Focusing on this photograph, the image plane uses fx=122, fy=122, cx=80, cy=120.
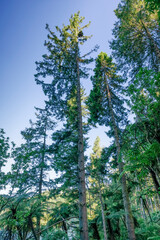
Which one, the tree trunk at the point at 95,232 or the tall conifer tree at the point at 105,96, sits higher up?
the tall conifer tree at the point at 105,96

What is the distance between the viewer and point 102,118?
11.1 meters

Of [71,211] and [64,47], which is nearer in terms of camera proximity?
[64,47]

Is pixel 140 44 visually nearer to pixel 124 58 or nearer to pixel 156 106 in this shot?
pixel 124 58

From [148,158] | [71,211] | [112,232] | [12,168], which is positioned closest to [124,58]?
[148,158]

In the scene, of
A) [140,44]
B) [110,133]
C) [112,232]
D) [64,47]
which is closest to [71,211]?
[112,232]

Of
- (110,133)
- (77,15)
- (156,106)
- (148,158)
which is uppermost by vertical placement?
(77,15)

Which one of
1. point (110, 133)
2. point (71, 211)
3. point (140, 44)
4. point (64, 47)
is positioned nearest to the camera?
Result: point (64, 47)

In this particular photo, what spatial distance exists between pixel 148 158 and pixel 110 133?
22.4 feet

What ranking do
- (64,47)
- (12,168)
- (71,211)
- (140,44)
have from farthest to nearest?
(71,211)
(140,44)
(64,47)
(12,168)

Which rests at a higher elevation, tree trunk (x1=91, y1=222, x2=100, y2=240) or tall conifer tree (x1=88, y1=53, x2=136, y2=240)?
tall conifer tree (x1=88, y1=53, x2=136, y2=240)

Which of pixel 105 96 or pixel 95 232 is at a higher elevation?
pixel 105 96

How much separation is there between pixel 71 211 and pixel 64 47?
12.2 m

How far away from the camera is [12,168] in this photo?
4633 millimetres

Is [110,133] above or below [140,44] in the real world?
below
